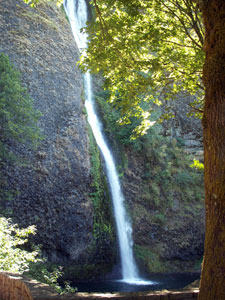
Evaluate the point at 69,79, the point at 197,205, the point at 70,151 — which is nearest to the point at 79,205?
the point at 70,151

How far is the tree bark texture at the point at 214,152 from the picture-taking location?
3062mm

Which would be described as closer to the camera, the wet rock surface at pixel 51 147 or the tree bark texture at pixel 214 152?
the tree bark texture at pixel 214 152

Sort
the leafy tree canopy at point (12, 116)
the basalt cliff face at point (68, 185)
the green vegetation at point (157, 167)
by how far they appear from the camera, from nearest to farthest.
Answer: the leafy tree canopy at point (12, 116)
the basalt cliff face at point (68, 185)
the green vegetation at point (157, 167)

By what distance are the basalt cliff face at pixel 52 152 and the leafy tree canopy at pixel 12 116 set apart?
1.92 ft

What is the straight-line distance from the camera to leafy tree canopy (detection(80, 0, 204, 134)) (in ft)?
24.9

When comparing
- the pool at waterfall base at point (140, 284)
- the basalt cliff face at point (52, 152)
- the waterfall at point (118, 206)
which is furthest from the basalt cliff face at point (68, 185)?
the waterfall at point (118, 206)

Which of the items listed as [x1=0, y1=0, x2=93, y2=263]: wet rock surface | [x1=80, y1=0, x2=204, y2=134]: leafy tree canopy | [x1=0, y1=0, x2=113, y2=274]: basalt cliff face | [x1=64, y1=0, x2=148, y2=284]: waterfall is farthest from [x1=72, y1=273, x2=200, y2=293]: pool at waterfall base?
[x1=80, y1=0, x2=204, y2=134]: leafy tree canopy

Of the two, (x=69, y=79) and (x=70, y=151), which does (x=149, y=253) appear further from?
(x=69, y=79)

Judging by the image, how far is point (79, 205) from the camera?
1277 cm

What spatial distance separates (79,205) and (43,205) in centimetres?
162

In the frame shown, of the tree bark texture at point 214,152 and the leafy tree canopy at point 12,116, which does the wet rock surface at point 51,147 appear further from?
the tree bark texture at point 214,152

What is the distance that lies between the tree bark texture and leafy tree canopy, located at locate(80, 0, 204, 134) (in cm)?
382

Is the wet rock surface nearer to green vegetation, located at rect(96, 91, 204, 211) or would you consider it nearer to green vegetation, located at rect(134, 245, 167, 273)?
green vegetation, located at rect(96, 91, 204, 211)

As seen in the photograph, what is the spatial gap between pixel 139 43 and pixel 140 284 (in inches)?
374
